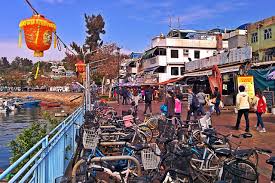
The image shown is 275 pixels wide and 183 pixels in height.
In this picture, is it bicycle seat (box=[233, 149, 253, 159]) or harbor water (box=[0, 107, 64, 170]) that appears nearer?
bicycle seat (box=[233, 149, 253, 159])

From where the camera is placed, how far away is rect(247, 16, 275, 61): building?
92.1 ft

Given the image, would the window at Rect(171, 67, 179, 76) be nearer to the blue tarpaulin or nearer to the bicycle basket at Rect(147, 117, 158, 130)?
the blue tarpaulin

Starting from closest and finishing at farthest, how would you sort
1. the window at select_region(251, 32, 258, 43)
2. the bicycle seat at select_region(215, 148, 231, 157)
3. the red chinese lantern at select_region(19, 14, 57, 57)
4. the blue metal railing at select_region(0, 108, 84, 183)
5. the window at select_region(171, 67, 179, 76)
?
the blue metal railing at select_region(0, 108, 84, 183)
the bicycle seat at select_region(215, 148, 231, 157)
the red chinese lantern at select_region(19, 14, 57, 57)
the window at select_region(251, 32, 258, 43)
the window at select_region(171, 67, 179, 76)

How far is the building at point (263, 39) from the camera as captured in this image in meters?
28.1

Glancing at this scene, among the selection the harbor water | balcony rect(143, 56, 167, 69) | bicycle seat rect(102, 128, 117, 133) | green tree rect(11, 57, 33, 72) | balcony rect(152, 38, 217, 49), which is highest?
green tree rect(11, 57, 33, 72)

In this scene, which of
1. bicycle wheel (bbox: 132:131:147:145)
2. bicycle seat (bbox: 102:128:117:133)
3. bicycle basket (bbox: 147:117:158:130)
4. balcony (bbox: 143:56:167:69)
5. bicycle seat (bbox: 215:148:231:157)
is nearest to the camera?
bicycle seat (bbox: 215:148:231:157)

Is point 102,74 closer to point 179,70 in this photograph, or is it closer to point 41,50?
point 179,70

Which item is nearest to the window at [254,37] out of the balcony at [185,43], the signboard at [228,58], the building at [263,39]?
the building at [263,39]

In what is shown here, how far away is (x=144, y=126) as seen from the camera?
34.8 ft

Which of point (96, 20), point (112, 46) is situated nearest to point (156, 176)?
point (112, 46)

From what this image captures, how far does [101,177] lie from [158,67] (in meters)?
42.4

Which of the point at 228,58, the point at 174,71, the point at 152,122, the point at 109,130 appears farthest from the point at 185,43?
the point at 109,130

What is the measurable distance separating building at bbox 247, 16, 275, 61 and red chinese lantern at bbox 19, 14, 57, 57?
2317 cm

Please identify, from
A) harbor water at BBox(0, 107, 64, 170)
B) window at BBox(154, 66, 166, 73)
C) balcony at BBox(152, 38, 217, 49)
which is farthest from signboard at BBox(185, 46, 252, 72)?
harbor water at BBox(0, 107, 64, 170)
